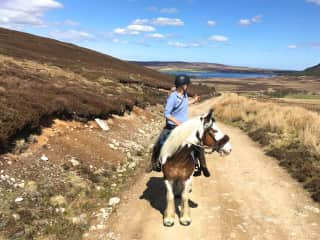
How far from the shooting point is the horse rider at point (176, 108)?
7285 millimetres

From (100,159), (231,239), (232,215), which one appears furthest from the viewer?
(100,159)

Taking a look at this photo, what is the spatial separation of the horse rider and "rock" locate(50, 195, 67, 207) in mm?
2176

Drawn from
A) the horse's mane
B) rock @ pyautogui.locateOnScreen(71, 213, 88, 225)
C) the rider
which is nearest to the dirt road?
rock @ pyautogui.locateOnScreen(71, 213, 88, 225)

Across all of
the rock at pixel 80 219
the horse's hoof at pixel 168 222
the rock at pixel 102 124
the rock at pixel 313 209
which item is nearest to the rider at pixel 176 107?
the horse's hoof at pixel 168 222

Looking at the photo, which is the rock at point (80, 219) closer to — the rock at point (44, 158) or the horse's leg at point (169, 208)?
the horse's leg at point (169, 208)

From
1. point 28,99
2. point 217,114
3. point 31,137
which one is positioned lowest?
point 217,114

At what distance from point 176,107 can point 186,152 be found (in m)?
1.09

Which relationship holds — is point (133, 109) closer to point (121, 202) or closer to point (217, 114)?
point (217, 114)

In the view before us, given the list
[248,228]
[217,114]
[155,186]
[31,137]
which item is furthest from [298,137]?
[217,114]

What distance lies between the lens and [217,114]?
3086cm

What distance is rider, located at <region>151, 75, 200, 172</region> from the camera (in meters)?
7.28

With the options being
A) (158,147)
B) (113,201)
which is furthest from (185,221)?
(113,201)

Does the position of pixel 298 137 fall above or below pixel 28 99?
below

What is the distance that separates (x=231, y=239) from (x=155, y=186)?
12.3 ft
